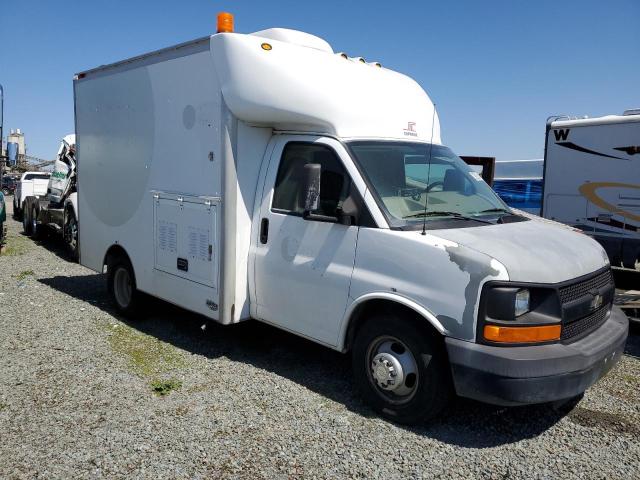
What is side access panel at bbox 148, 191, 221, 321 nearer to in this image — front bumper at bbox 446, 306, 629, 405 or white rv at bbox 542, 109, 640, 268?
front bumper at bbox 446, 306, 629, 405

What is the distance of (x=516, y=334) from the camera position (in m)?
3.67

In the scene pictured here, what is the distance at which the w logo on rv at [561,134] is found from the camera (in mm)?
10370

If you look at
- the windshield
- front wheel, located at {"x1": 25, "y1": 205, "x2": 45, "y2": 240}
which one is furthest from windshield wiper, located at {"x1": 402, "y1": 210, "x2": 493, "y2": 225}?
front wheel, located at {"x1": 25, "y1": 205, "x2": 45, "y2": 240}

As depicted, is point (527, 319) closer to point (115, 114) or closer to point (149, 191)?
point (149, 191)

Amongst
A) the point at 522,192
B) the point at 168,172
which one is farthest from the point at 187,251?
the point at 522,192

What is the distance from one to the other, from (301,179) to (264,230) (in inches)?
29.4

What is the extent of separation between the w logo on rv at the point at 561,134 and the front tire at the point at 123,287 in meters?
8.17

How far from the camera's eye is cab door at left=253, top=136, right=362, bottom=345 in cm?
444

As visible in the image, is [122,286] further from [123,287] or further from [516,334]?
[516,334]

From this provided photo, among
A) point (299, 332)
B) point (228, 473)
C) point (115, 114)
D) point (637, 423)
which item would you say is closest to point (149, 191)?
point (115, 114)

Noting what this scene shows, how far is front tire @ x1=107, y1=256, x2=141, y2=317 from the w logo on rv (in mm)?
8166

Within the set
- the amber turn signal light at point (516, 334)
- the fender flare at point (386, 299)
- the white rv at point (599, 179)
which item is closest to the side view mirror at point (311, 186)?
the fender flare at point (386, 299)

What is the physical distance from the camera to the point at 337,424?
4203mm

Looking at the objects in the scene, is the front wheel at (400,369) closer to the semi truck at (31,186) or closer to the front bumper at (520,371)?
the front bumper at (520,371)
